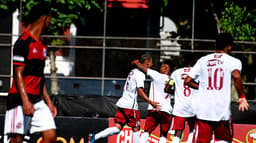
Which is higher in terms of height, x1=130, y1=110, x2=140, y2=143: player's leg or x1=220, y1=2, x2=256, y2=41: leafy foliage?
x1=220, y1=2, x2=256, y2=41: leafy foliage

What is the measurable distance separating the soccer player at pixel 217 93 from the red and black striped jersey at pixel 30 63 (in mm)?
2188

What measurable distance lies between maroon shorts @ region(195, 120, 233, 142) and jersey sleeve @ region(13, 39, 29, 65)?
256cm

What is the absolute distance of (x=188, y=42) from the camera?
16.1 m

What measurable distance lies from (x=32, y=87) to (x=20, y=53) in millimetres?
417

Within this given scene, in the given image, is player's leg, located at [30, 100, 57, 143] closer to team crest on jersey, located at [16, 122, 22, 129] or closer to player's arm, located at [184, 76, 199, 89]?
team crest on jersey, located at [16, 122, 22, 129]

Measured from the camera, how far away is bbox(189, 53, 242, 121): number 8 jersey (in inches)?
283

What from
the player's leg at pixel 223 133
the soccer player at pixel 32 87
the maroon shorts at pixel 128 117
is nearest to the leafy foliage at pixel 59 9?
the maroon shorts at pixel 128 117

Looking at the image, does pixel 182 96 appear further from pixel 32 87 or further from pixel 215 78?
pixel 32 87

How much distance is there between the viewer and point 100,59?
53.1ft

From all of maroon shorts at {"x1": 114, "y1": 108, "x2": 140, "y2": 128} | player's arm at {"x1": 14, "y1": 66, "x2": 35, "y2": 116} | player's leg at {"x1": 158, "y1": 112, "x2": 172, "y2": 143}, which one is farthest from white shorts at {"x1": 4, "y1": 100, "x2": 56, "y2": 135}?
player's leg at {"x1": 158, "y1": 112, "x2": 172, "y2": 143}

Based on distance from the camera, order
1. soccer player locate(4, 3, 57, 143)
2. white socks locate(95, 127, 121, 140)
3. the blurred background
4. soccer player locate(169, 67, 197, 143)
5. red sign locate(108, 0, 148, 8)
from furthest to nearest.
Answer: red sign locate(108, 0, 148, 8) → the blurred background → soccer player locate(169, 67, 197, 143) → white socks locate(95, 127, 121, 140) → soccer player locate(4, 3, 57, 143)

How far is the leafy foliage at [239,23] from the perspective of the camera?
633 inches

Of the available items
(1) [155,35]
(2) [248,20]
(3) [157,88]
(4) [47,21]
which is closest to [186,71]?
(3) [157,88]

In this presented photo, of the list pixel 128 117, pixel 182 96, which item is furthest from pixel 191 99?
pixel 128 117
